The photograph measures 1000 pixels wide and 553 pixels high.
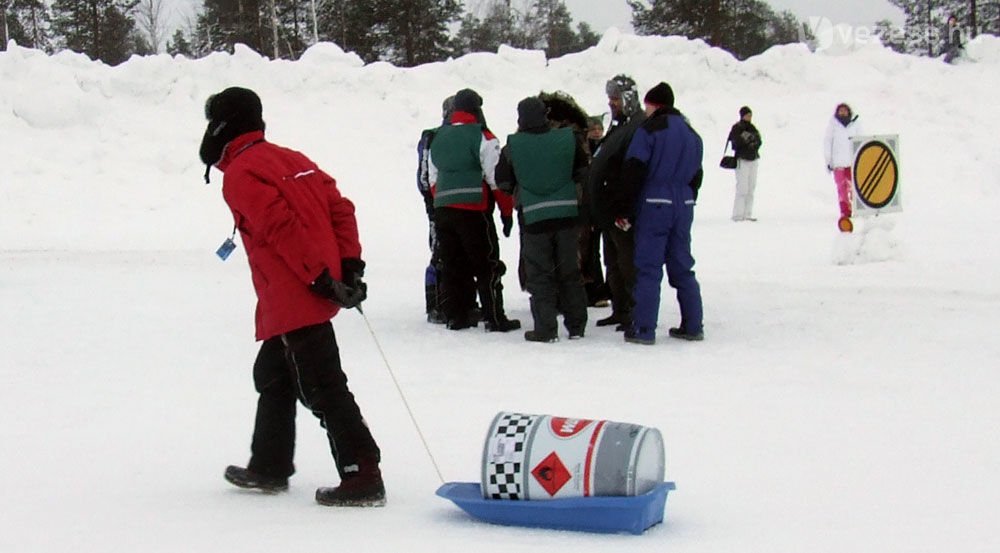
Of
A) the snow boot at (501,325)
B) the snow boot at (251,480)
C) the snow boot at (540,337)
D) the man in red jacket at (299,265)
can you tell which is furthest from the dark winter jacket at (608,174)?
the snow boot at (251,480)

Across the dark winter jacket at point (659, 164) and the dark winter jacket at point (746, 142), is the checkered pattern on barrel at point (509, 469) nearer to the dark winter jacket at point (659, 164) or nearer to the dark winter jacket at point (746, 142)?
the dark winter jacket at point (659, 164)

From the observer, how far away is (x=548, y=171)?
9.25 m

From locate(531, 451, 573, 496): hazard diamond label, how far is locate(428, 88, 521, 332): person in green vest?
509 cm

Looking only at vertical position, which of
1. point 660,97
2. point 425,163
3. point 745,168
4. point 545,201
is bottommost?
point 745,168

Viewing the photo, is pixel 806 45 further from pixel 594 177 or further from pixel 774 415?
pixel 774 415

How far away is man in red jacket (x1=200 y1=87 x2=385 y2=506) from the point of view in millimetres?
5113

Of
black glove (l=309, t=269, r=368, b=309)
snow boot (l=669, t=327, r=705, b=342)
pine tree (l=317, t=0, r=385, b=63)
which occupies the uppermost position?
pine tree (l=317, t=0, r=385, b=63)

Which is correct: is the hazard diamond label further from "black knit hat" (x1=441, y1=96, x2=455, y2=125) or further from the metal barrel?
"black knit hat" (x1=441, y1=96, x2=455, y2=125)

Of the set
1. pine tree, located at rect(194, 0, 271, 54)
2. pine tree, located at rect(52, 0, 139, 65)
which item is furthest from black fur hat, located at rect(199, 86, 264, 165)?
pine tree, located at rect(52, 0, 139, 65)

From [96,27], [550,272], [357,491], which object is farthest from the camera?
[96,27]

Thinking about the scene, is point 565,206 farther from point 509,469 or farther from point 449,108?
point 509,469

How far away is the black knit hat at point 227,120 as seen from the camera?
528cm

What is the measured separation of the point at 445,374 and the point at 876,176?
18.9 feet

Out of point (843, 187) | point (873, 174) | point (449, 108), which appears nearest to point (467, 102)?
point (449, 108)
